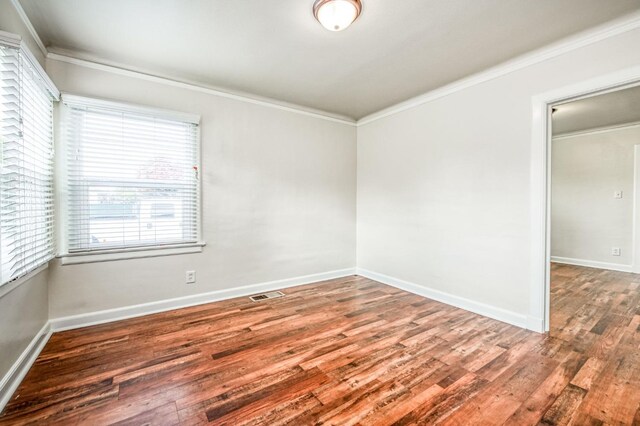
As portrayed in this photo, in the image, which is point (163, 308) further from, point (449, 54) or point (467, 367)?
point (449, 54)

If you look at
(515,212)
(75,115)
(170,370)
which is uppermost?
(75,115)

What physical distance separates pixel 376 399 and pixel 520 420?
2.49ft

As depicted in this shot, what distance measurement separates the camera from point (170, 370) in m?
1.99

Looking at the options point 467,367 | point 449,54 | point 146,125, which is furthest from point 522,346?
point 146,125

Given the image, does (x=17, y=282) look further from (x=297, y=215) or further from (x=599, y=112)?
(x=599, y=112)

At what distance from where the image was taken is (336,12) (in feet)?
6.33

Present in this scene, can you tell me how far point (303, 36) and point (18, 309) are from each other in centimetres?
285

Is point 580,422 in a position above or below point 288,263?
below

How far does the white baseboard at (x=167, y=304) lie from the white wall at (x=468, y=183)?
1353 millimetres

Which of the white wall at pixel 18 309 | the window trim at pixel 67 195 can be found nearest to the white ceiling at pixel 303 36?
the white wall at pixel 18 309

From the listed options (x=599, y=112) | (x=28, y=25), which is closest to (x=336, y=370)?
(x=28, y=25)

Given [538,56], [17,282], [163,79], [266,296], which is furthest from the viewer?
[266,296]

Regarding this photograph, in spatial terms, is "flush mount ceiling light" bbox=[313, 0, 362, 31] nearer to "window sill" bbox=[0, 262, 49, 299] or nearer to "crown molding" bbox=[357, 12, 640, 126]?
"crown molding" bbox=[357, 12, 640, 126]

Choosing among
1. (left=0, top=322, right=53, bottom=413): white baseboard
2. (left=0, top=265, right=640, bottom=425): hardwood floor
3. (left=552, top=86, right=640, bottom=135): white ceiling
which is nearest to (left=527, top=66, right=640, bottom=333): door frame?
(left=0, top=265, right=640, bottom=425): hardwood floor
